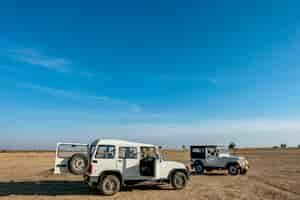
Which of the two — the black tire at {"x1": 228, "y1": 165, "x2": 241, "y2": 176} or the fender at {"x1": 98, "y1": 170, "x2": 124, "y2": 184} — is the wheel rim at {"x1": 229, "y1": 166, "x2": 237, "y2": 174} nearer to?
the black tire at {"x1": 228, "y1": 165, "x2": 241, "y2": 176}

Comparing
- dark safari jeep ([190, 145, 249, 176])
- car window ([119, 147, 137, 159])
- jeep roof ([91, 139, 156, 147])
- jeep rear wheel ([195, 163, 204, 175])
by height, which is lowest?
jeep rear wheel ([195, 163, 204, 175])

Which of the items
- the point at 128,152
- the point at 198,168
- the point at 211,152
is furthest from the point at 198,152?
the point at 128,152

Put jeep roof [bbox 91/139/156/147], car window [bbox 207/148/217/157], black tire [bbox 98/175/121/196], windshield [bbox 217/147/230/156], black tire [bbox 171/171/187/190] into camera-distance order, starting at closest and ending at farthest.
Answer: black tire [bbox 98/175/121/196] < jeep roof [bbox 91/139/156/147] < black tire [bbox 171/171/187/190] < car window [bbox 207/148/217/157] < windshield [bbox 217/147/230/156]

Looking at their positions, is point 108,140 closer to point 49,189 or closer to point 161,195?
point 161,195

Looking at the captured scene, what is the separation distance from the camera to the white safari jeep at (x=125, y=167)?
34.6ft

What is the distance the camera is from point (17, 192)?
438 inches

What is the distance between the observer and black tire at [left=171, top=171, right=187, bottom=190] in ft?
38.4

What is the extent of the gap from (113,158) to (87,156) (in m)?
1.23

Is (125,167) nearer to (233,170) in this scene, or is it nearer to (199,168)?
(199,168)

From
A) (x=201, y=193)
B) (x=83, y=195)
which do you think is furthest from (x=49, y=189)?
(x=201, y=193)

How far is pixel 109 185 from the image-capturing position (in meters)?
10.6

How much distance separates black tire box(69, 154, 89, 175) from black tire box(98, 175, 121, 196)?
2.95ft

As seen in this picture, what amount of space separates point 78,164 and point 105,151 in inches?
46.2

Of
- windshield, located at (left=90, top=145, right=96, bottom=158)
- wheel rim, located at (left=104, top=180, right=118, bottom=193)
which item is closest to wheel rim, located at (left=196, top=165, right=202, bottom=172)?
wheel rim, located at (left=104, top=180, right=118, bottom=193)
